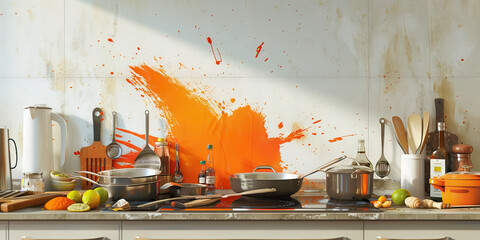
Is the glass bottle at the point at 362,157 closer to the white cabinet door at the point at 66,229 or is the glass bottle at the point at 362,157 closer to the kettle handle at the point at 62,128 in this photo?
the white cabinet door at the point at 66,229

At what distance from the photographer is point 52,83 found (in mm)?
2461

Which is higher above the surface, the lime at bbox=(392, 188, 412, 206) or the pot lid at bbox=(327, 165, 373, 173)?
the pot lid at bbox=(327, 165, 373, 173)

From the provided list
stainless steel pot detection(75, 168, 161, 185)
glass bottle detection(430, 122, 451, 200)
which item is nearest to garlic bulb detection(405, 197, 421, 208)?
glass bottle detection(430, 122, 451, 200)

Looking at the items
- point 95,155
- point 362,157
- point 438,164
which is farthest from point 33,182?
point 438,164

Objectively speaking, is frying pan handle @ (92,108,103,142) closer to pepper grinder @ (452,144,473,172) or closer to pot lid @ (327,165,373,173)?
pot lid @ (327,165,373,173)

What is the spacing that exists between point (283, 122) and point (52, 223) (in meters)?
1.21

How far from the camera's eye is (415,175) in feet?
7.06

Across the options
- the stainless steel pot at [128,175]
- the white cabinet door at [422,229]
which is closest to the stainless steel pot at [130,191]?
the stainless steel pot at [128,175]

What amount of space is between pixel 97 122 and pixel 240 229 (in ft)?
3.56

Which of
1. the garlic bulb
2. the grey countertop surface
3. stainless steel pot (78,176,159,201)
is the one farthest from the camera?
stainless steel pot (78,176,159,201)

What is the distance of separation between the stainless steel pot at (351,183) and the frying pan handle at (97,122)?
4.00 ft

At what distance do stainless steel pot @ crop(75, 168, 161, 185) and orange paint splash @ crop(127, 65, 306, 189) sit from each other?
305 millimetres

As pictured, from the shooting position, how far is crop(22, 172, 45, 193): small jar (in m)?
2.09

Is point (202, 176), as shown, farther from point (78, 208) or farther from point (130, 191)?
point (78, 208)
